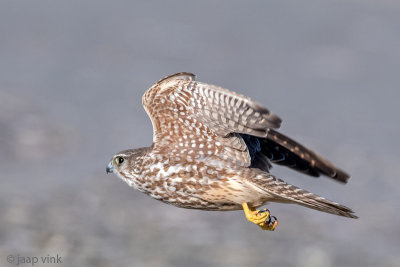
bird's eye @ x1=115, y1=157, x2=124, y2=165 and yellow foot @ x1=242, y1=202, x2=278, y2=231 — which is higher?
bird's eye @ x1=115, y1=157, x2=124, y2=165

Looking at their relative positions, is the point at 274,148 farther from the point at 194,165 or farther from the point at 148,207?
the point at 148,207

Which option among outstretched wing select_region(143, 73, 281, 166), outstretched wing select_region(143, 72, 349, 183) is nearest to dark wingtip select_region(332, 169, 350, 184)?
outstretched wing select_region(143, 72, 349, 183)

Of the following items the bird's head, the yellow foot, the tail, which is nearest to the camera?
the tail

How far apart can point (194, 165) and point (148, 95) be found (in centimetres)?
101

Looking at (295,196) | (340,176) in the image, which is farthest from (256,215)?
(340,176)

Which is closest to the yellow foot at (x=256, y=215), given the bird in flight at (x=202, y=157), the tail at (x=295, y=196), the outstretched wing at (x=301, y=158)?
the bird in flight at (x=202, y=157)

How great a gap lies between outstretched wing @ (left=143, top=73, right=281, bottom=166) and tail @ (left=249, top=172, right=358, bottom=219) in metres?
0.39

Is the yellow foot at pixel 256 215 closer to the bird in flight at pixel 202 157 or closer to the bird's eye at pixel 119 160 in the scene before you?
the bird in flight at pixel 202 157

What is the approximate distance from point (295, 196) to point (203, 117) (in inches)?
56.6

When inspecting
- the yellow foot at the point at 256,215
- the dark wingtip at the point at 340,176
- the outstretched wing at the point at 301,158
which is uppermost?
the outstretched wing at the point at 301,158

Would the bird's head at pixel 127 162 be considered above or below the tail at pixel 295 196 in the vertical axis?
above

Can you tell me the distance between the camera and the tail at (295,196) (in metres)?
11.4

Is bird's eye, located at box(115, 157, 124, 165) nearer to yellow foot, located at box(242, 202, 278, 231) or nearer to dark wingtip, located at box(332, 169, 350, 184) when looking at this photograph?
yellow foot, located at box(242, 202, 278, 231)

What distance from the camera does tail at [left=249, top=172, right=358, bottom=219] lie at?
11.4m
